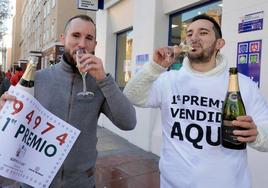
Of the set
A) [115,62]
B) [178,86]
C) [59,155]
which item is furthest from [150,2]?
[59,155]

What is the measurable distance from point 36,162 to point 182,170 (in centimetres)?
89

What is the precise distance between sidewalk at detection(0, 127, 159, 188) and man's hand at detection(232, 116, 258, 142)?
392cm

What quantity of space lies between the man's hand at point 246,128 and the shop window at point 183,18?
434 centimetres

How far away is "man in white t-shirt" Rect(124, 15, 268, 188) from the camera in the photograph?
7.34 ft

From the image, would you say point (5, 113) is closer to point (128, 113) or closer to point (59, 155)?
point (59, 155)

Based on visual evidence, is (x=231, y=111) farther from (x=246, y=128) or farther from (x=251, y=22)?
(x=251, y=22)

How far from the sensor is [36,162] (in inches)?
76.9

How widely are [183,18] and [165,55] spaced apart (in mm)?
5020

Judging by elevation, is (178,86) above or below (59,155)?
above

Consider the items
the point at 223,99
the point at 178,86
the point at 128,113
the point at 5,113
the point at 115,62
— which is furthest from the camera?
the point at 115,62

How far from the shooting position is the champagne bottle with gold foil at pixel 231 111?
80.8 inches

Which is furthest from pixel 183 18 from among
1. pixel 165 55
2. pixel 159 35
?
pixel 165 55

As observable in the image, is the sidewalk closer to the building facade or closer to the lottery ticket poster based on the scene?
the building facade

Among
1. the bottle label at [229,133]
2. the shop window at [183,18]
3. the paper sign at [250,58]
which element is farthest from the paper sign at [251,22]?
the bottle label at [229,133]
